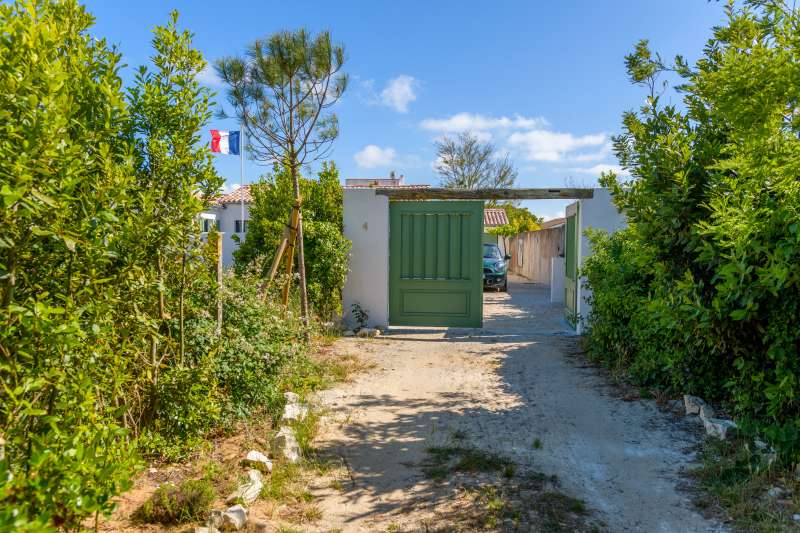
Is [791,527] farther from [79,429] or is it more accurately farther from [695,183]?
[79,429]

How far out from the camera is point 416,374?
6840 mm

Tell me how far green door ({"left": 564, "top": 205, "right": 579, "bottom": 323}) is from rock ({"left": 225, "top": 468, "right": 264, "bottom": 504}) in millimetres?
6820

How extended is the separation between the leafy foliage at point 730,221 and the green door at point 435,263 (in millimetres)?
4092

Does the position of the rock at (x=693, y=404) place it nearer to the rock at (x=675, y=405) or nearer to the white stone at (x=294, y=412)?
the rock at (x=675, y=405)

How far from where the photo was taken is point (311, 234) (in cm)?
887

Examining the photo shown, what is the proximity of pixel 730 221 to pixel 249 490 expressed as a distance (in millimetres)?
3545

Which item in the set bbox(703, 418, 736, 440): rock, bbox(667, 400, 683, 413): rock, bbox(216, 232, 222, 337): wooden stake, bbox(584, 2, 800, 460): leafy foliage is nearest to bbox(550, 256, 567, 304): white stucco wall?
bbox(584, 2, 800, 460): leafy foliage

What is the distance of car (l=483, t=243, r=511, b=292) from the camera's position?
1797 cm

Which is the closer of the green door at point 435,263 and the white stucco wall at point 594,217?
the white stucco wall at point 594,217

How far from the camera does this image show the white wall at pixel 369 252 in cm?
967

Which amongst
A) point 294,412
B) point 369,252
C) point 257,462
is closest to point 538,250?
point 369,252

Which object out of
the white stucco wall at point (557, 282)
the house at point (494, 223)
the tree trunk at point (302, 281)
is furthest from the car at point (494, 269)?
the house at point (494, 223)

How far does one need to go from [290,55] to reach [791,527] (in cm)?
709

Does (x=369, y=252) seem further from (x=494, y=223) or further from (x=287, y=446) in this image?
(x=494, y=223)
